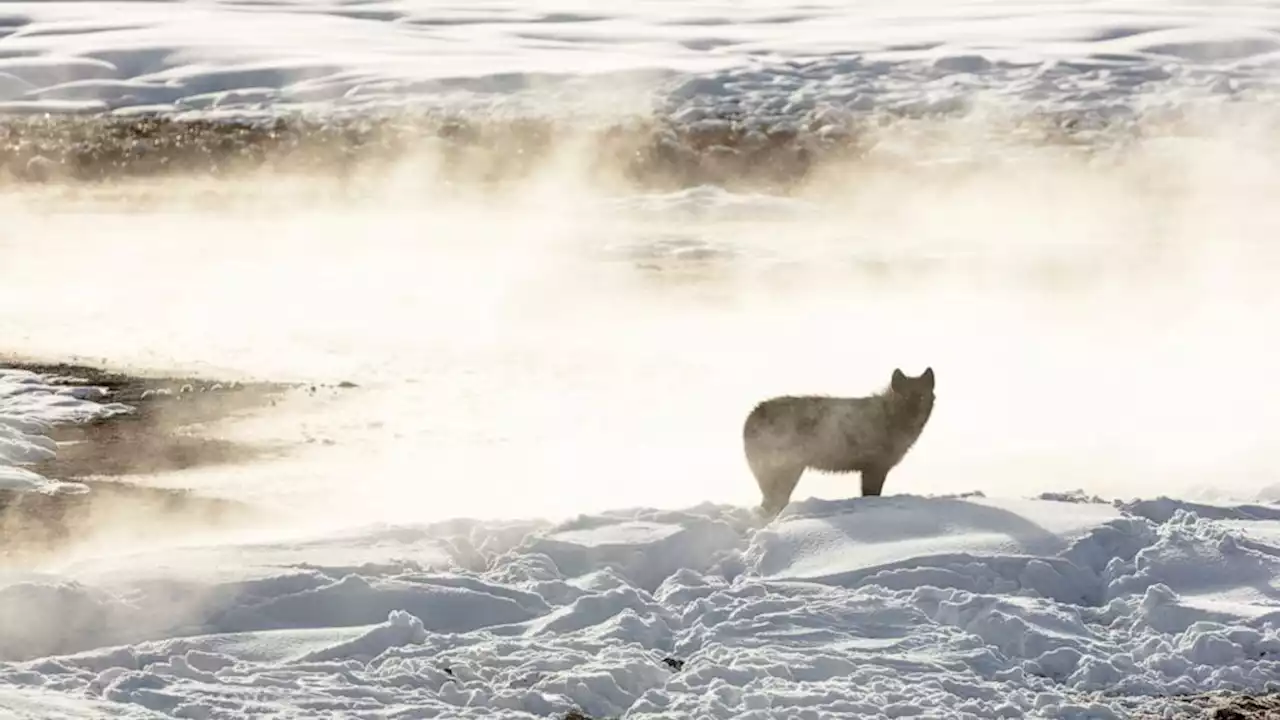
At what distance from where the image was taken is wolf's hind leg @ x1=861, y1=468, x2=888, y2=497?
10.6 m

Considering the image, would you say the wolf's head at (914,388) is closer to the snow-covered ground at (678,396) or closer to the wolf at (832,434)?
the wolf at (832,434)

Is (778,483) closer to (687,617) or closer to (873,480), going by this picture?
(873,480)

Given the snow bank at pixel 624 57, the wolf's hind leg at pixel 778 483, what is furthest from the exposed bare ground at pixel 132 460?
Result: the snow bank at pixel 624 57

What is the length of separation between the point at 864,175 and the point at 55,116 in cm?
1681

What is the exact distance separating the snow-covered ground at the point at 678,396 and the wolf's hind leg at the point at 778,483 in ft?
1.69

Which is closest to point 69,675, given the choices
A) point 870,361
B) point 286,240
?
point 870,361

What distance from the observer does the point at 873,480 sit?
10.6 meters

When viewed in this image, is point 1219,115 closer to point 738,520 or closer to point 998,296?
point 998,296

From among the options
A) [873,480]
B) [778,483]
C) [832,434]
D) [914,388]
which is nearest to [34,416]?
[778,483]

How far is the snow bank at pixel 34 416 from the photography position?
39.0 ft

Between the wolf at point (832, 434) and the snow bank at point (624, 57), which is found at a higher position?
the snow bank at point (624, 57)

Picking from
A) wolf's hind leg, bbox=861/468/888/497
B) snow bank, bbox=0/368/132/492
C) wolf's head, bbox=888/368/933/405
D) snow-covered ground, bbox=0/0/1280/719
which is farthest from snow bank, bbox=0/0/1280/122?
wolf's hind leg, bbox=861/468/888/497

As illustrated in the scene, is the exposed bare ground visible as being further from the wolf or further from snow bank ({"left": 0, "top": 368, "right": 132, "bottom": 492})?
the wolf

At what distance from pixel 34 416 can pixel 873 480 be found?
729 cm
